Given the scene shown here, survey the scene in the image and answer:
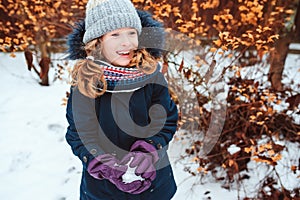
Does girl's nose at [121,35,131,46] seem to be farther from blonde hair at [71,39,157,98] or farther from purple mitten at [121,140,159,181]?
purple mitten at [121,140,159,181]

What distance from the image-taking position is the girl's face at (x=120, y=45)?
1466mm

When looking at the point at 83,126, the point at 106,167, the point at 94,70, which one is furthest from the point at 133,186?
the point at 94,70

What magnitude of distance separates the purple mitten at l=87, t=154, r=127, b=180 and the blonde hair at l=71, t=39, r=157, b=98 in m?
0.31

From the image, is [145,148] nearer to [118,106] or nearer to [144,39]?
[118,106]

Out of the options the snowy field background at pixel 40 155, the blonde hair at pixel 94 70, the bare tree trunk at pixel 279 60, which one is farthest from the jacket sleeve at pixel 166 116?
the bare tree trunk at pixel 279 60

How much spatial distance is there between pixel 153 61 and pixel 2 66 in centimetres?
379

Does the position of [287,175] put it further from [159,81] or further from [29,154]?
[29,154]

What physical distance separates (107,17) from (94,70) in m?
0.26

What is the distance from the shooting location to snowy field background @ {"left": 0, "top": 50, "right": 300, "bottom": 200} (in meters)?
2.52

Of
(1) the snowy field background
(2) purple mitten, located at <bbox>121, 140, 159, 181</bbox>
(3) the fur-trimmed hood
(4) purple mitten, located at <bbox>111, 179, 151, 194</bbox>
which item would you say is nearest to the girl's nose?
(3) the fur-trimmed hood

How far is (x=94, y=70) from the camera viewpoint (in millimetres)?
A: 1468

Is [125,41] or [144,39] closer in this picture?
[125,41]

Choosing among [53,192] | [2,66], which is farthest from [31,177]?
[2,66]

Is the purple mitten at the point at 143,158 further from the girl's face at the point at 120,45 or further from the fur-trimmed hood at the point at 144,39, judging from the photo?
the fur-trimmed hood at the point at 144,39
